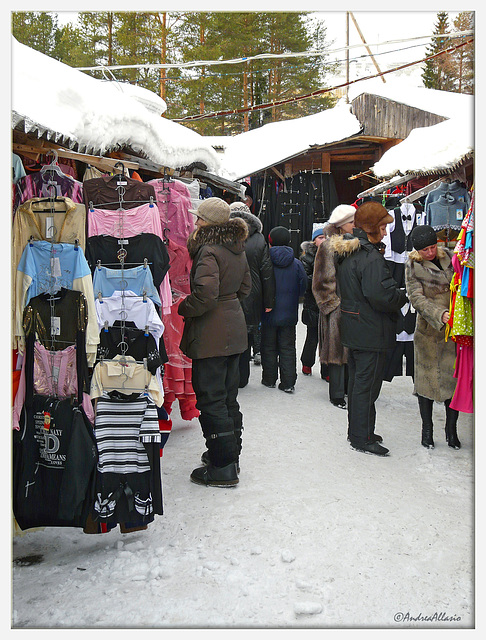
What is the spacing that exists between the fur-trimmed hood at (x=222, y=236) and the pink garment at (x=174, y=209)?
0.86 m

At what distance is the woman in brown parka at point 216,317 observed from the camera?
12.5 feet

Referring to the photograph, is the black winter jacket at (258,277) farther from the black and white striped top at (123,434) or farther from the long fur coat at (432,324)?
the black and white striped top at (123,434)

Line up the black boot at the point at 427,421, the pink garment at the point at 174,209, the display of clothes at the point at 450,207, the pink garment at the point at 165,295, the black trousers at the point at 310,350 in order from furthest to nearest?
the black trousers at the point at 310,350 → the display of clothes at the point at 450,207 → the black boot at the point at 427,421 → the pink garment at the point at 174,209 → the pink garment at the point at 165,295

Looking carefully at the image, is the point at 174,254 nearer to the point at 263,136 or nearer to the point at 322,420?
the point at 322,420

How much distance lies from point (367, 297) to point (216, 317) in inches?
53.8

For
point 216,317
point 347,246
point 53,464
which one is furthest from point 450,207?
point 53,464

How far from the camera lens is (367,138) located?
1312cm

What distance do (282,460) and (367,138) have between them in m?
10.3

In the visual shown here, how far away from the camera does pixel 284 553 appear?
3191mm

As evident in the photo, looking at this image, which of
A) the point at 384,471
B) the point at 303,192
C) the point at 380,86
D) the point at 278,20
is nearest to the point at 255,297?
the point at 384,471

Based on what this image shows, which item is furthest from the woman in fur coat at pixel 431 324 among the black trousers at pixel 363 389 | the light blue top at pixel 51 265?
the light blue top at pixel 51 265

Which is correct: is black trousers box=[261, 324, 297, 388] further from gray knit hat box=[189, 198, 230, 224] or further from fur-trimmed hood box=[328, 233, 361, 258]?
gray knit hat box=[189, 198, 230, 224]

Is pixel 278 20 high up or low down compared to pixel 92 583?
up

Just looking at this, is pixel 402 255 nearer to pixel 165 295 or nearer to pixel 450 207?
pixel 450 207
